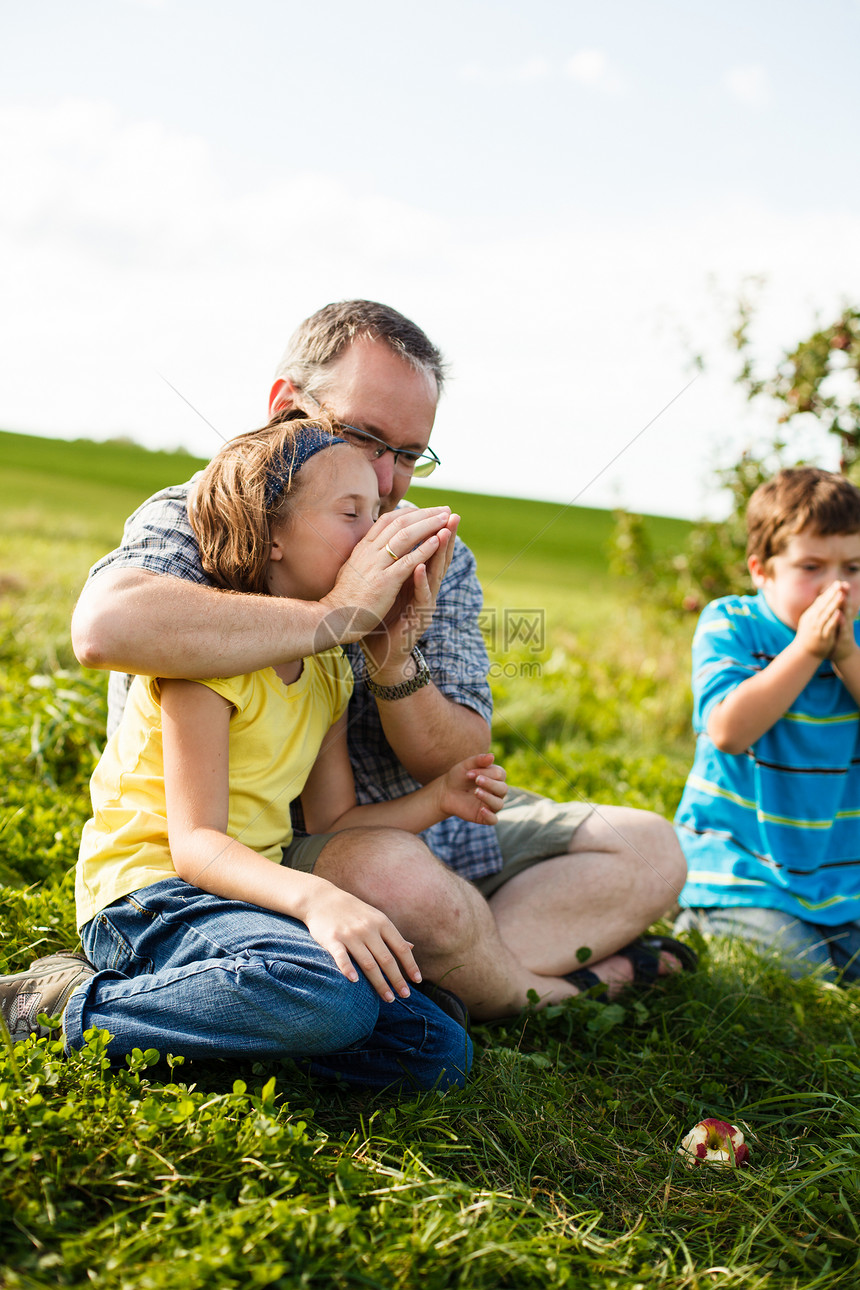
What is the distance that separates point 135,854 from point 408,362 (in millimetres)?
1376

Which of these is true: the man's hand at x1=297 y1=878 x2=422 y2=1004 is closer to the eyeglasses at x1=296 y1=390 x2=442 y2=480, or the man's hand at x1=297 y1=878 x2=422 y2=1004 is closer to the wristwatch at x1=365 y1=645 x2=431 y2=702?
the wristwatch at x1=365 y1=645 x2=431 y2=702

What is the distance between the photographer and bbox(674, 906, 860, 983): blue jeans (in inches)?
104

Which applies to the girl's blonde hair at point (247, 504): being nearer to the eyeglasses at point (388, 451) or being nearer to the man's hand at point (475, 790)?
the eyeglasses at point (388, 451)

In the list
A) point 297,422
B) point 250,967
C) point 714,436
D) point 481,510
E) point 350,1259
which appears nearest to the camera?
point 350,1259

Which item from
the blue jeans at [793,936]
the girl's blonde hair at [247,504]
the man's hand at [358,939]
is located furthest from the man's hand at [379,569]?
the blue jeans at [793,936]

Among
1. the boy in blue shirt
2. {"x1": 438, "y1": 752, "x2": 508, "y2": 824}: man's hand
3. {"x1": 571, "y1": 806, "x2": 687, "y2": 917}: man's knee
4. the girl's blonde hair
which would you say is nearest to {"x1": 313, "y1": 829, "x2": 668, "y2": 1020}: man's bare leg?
{"x1": 438, "y1": 752, "x2": 508, "y2": 824}: man's hand

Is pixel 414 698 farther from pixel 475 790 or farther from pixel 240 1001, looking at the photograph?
pixel 240 1001

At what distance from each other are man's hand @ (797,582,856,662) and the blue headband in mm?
1436

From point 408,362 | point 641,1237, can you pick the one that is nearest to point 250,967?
point 641,1237

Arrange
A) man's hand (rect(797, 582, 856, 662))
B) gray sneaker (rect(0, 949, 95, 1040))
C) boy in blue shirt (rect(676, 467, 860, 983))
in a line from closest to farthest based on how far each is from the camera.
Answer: gray sneaker (rect(0, 949, 95, 1040)) < man's hand (rect(797, 582, 856, 662)) < boy in blue shirt (rect(676, 467, 860, 983))

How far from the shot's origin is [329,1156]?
156 cm

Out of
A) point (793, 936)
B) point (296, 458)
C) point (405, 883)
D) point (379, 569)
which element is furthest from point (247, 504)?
point (793, 936)

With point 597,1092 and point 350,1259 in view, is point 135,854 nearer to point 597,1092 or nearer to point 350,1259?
point 350,1259

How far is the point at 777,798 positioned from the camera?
285cm
